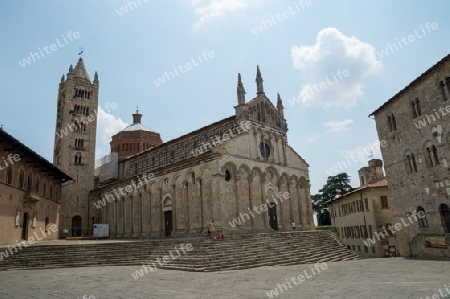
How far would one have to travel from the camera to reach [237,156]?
84.1 feet

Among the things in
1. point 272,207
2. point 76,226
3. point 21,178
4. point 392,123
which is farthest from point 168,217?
point 392,123

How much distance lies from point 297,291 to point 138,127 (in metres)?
41.7

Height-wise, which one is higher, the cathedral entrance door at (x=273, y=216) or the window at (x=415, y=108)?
the window at (x=415, y=108)

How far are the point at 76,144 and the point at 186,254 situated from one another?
90.2 feet

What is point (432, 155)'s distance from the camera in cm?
1855

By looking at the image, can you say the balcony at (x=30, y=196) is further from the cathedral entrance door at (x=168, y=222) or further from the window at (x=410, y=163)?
the window at (x=410, y=163)

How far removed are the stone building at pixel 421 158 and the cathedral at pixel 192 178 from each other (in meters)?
9.65

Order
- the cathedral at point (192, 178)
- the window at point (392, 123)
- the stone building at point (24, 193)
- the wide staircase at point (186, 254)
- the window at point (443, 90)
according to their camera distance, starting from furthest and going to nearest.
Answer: the cathedral at point (192, 178) < the window at point (392, 123) < the stone building at point (24, 193) < the window at point (443, 90) < the wide staircase at point (186, 254)

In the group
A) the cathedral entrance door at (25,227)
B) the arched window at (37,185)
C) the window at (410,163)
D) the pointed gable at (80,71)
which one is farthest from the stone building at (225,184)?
the pointed gable at (80,71)

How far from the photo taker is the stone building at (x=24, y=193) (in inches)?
816

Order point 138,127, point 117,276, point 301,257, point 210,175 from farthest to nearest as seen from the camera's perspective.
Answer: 1. point 138,127
2. point 210,175
3. point 301,257
4. point 117,276

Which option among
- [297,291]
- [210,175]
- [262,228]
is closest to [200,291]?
[297,291]

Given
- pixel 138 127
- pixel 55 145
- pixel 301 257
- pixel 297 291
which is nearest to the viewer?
pixel 297 291

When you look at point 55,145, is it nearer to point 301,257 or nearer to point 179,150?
point 179,150
